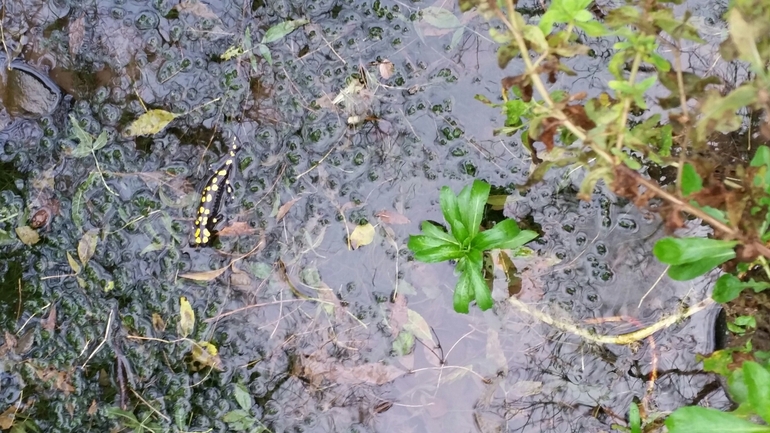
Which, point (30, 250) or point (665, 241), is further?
point (30, 250)

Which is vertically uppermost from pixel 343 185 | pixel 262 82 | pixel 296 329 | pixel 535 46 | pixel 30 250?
pixel 535 46

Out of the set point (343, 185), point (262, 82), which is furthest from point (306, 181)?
point (262, 82)

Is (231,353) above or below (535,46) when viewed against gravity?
below

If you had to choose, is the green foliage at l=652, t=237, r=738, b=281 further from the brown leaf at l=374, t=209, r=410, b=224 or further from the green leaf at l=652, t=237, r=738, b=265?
the brown leaf at l=374, t=209, r=410, b=224

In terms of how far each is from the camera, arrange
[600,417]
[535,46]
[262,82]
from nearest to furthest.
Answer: [535,46], [600,417], [262,82]

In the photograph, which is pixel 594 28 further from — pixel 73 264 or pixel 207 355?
pixel 73 264

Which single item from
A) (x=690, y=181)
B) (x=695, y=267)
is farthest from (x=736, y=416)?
(x=690, y=181)

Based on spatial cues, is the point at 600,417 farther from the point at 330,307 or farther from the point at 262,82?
the point at 262,82
